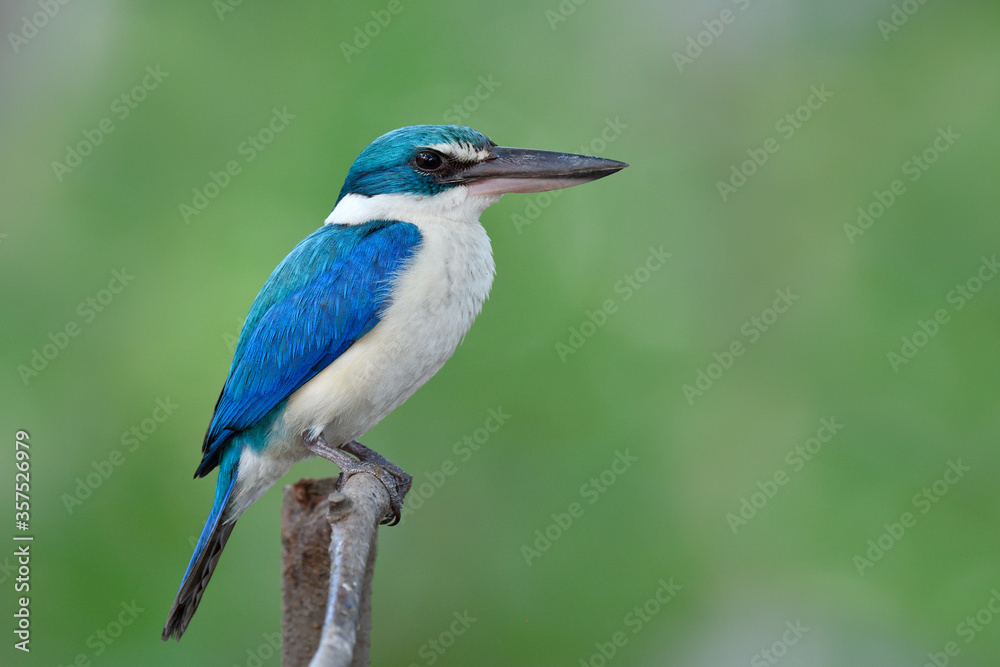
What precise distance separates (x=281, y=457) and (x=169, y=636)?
0.54 m

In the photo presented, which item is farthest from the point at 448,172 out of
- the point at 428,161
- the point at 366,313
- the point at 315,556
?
the point at 315,556

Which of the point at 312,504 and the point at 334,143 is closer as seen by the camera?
the point at 312,504

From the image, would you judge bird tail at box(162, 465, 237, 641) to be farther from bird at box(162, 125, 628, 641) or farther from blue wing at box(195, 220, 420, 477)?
blue wing at box(195, 220, 420, 477)

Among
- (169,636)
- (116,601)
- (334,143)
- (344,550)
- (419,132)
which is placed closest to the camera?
(344,550)

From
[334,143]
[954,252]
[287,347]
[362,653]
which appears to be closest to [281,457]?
[287,347]

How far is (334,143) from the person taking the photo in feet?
12.8

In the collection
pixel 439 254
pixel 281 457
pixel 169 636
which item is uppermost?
pixel 439 254

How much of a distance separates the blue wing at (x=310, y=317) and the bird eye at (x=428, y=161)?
17 cm

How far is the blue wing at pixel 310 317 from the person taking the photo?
2.55 meters

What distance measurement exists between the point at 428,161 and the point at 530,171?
29cm

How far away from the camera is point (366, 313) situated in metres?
2.54

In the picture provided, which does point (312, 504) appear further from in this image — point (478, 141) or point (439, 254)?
point (478, 141)

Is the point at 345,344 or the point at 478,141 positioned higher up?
the point at 478,141

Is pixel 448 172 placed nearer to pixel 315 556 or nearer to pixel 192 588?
pixel 315 556
